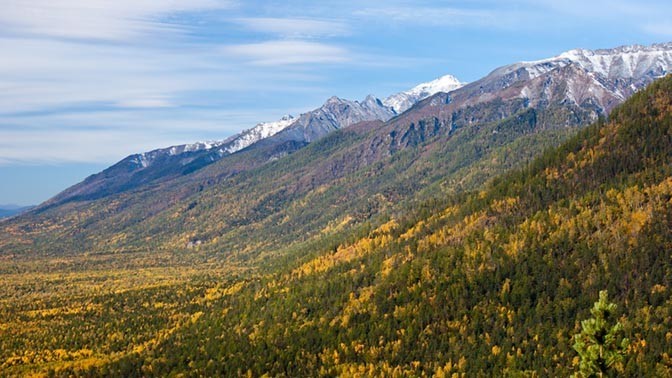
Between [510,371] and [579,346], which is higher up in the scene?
[579,346]

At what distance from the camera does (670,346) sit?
7274 inches

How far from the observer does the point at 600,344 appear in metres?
75.6

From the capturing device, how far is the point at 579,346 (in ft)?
253

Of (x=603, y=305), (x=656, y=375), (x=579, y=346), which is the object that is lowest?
(x=656, y=375)

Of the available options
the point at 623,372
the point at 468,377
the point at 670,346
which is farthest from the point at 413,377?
the point at 670,346

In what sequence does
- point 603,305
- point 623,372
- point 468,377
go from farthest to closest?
point 468,377 → point 623,372 → point 603,305

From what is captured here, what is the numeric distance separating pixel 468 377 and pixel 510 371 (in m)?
13.8

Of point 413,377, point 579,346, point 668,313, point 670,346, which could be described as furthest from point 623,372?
point 579,346

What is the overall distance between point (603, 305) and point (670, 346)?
132m

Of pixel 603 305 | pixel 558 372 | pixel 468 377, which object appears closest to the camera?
pixel 603 305

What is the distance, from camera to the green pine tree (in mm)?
74750

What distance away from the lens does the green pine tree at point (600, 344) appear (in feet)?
245

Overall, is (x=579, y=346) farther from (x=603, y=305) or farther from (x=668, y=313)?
(x=668, y=313)

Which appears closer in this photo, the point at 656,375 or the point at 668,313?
the point at 656,375
